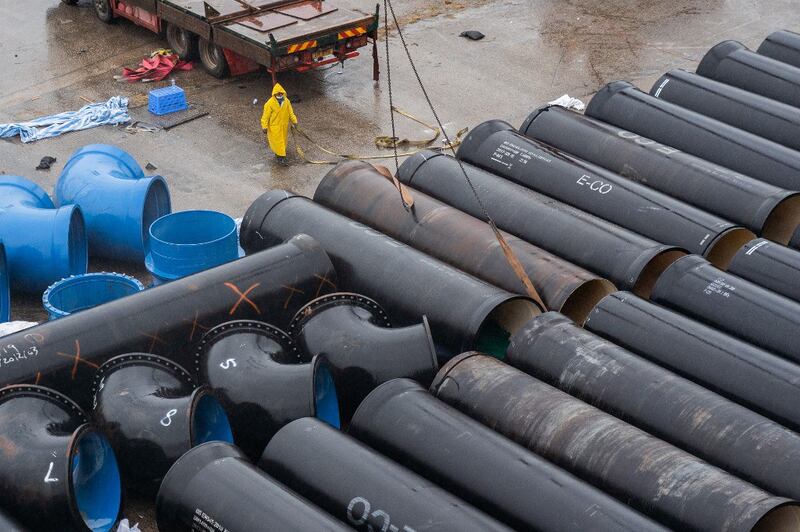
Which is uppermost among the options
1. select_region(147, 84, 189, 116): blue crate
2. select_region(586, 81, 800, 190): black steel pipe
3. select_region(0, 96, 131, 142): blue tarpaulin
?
select_region(586, 81, 800, 190): black steel pipe

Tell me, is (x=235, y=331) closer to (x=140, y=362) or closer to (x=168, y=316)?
(x=168, y=316)

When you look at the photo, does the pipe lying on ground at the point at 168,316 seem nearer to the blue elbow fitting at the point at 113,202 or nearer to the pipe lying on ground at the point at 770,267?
the blue elbow fitting at the point at 113,202

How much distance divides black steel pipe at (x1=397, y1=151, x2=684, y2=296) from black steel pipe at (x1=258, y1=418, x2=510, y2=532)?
3.03 metres

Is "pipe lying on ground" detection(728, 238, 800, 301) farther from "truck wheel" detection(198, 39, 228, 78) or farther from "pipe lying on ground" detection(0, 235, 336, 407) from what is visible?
"truck wheel" detection(198, 39, 228, 78)

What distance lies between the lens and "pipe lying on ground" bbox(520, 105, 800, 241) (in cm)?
980

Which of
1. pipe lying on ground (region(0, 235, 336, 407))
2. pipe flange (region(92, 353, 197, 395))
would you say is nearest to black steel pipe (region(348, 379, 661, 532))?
pipe flange (region(92, 353, 197, 395))

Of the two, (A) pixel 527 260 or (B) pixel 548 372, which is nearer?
(B) pixel 548 372

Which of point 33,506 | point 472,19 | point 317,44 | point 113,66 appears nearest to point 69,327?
point 33,506

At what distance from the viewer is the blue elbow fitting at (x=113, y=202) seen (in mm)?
10441

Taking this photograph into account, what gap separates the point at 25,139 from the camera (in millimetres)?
13352

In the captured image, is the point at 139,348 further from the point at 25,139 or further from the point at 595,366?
the point at 25,139

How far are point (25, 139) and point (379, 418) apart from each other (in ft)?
26.5

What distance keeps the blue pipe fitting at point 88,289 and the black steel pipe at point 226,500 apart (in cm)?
285

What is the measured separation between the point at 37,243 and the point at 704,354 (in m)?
6.03
